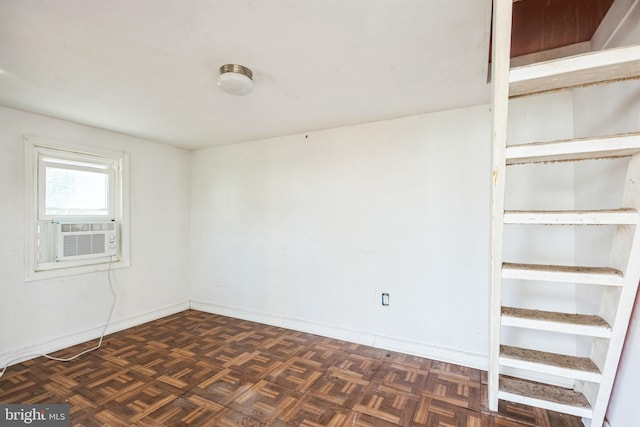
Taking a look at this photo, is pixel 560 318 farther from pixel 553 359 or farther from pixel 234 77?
pixel 234 77

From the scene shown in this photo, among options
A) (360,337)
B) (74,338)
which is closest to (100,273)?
(74,338)

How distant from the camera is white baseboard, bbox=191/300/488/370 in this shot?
8.18 feet

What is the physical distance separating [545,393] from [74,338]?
153 inches

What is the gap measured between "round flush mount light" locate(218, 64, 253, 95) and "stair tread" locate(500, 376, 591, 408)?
243cm

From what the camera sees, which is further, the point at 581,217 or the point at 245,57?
the point at 245,57

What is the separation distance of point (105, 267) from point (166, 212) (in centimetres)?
92

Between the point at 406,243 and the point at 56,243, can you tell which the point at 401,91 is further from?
the point at 56,243

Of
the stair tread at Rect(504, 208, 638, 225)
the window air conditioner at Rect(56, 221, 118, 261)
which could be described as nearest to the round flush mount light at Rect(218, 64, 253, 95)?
the stair tread at Rect(504, 208, 638, 225)

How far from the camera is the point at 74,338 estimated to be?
291cm

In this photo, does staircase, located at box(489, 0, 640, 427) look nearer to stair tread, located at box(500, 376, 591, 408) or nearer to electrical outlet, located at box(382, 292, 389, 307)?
stair tread, located at box(500, 376, 591, 408)

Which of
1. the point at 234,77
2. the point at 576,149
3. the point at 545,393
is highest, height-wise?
the point at 234,77

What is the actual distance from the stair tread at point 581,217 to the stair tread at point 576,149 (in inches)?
9.6

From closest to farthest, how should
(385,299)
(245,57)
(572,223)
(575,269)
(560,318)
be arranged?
(572,223), (575,269), (560,318), (245,57), (385,299)

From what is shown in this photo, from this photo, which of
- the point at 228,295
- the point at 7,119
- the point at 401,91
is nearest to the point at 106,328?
the point at 228,295
